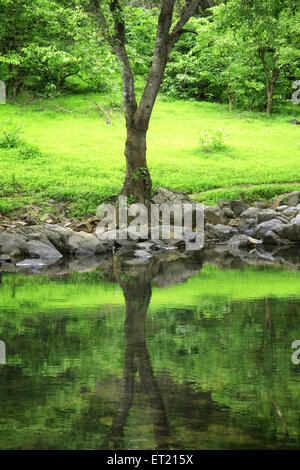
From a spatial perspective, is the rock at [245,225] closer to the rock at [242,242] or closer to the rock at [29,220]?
the rock at [242,242]

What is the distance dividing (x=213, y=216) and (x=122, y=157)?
5.74 meters

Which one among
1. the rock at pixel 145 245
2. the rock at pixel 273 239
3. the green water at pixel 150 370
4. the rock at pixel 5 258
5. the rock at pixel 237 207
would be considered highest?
the green water at pixel 150 370

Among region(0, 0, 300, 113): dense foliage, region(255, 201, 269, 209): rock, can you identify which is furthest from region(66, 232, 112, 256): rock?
region(255, 201, 269, 209): rock

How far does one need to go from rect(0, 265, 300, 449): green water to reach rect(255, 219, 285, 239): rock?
792cm

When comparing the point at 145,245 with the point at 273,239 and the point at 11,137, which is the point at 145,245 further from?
the point at 11,137

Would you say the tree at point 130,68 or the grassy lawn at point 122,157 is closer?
the tree at point 130,68

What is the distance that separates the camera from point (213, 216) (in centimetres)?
1759

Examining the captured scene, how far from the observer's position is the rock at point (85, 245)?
14.7m

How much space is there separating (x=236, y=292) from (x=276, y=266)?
10.7 ft

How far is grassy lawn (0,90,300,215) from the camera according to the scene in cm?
1909

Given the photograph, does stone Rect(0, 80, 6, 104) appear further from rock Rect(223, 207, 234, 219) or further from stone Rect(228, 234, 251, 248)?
stone Rect(228, 234, 251, 248)

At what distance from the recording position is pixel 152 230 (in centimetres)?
1611

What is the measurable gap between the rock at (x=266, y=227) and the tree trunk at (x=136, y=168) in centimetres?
296

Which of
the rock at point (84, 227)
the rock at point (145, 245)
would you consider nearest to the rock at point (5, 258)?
the rock at point (84, 227)
